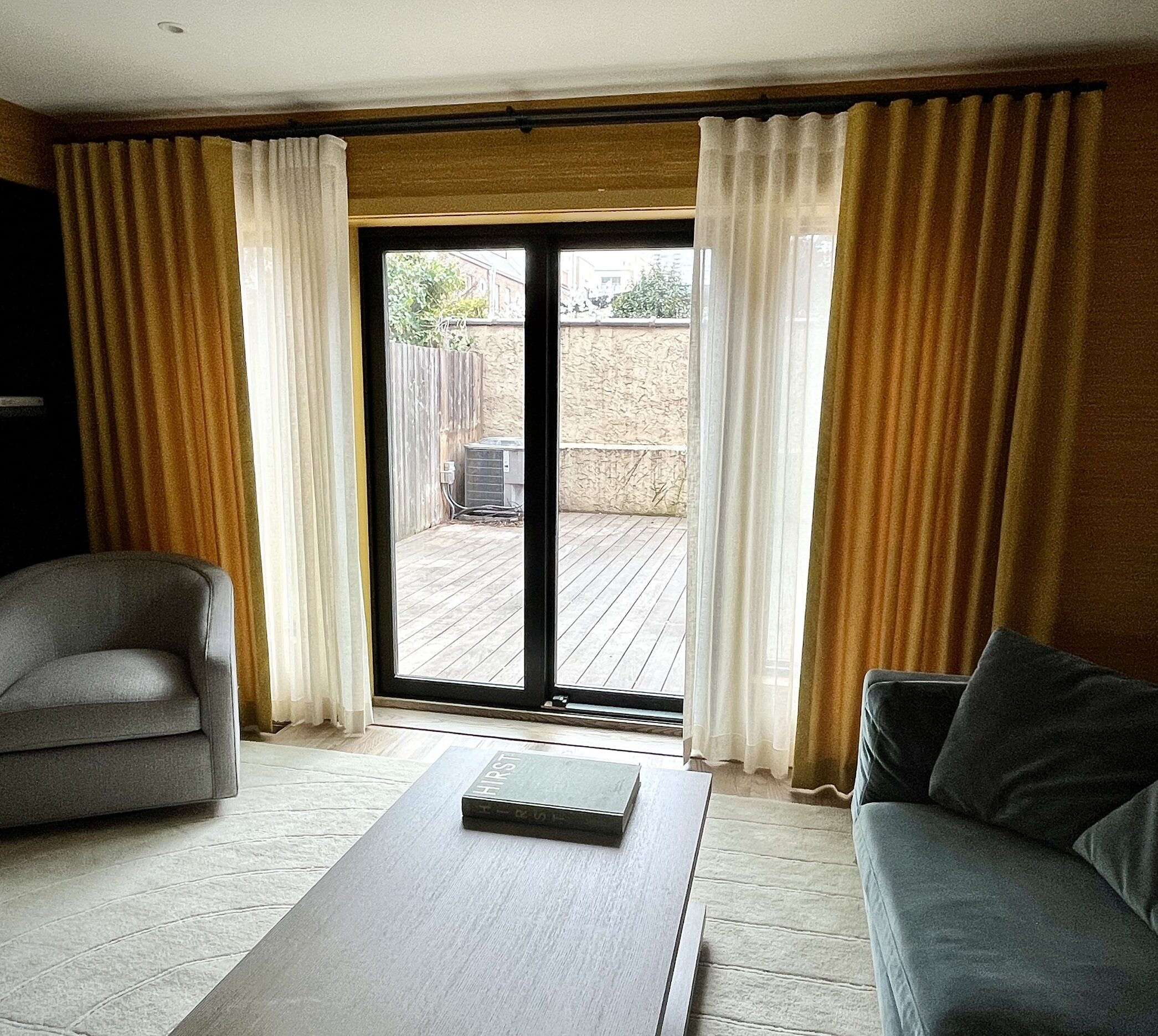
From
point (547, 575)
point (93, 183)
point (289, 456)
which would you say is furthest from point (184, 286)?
point (547, 575)

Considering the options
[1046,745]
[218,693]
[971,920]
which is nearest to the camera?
[971,920]

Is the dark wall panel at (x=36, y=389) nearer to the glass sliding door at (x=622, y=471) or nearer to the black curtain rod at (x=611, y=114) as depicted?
the black curtain rod at (x=611, y=114)

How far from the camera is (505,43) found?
102 inches

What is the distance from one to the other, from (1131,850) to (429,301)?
10.1ft

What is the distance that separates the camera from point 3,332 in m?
3.28

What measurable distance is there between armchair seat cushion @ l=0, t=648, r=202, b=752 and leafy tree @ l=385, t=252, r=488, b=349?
1.71 meters

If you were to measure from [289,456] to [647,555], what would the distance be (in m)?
1.58

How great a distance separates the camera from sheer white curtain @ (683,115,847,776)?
2.84 metres

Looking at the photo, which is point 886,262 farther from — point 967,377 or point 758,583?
point 758,583

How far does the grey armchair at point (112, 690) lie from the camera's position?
258 cm

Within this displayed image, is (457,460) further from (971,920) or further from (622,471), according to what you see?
(971,920)

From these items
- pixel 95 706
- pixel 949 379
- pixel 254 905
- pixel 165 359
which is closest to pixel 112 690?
pixel 95 706

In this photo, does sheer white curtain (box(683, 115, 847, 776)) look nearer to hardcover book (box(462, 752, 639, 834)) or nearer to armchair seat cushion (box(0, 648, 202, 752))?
hardcover book (box(462, 752, 639, 834))

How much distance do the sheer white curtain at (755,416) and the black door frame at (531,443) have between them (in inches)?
15.8
